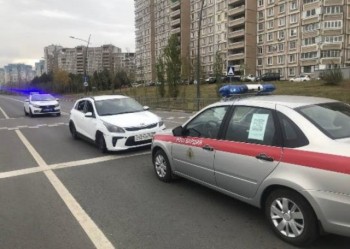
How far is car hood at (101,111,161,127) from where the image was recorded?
10133mm

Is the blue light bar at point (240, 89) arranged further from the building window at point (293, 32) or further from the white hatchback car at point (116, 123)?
the building window at point (293, 32)

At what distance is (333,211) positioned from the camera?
3.96m

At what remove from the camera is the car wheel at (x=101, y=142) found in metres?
10.3

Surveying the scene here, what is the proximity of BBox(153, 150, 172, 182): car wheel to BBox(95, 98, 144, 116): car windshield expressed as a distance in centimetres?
410

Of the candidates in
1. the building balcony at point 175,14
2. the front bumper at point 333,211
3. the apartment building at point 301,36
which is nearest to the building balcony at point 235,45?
the apartment building at point 301,36

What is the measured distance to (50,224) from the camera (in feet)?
17.1

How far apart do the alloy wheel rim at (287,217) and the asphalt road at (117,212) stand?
0.15 metres

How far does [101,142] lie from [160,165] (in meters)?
3.59

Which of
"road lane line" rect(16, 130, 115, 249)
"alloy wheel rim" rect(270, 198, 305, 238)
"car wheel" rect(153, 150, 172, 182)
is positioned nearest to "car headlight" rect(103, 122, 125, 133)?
"road lane line" rect(16, 130, 115, 249)

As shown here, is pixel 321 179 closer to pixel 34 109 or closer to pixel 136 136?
pixel 136 136

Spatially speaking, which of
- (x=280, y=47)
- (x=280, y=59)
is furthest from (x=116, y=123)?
(x=280, y=47)

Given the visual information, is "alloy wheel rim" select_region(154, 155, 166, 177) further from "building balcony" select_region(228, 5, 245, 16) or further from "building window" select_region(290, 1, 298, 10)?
"building balcony" select_region(228, 5, 245, 16)

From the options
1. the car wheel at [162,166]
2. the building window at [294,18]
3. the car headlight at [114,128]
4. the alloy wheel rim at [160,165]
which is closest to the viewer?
the car wheel at [162,166]

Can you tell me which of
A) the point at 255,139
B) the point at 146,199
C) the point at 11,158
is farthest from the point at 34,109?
the point at 255,139
